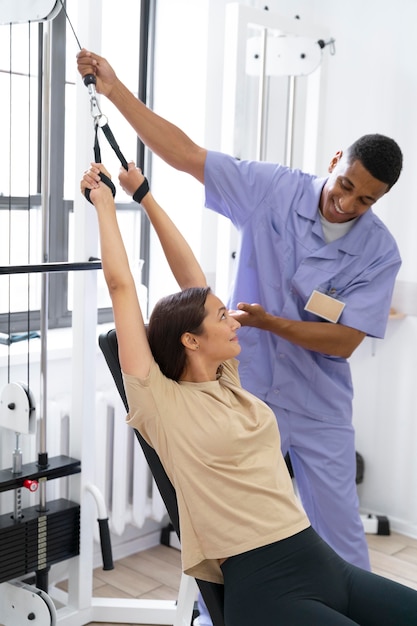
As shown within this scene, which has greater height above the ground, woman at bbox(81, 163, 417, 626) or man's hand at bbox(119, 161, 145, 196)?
man's hand at bbox(119, 161, 145, 196)

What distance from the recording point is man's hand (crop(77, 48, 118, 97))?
79.5 inches

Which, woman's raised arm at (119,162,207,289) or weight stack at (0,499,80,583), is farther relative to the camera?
weight stack at (0,499,80,583)

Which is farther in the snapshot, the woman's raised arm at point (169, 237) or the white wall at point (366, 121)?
the white wall at point (366, 121)

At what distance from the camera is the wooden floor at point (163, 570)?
9.37 ft

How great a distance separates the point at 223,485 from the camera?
1.77m

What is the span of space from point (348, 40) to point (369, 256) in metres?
1.53

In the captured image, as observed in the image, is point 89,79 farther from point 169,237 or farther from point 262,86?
point 262,86

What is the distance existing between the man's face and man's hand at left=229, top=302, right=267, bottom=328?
35 centimetres

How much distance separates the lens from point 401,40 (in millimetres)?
3371

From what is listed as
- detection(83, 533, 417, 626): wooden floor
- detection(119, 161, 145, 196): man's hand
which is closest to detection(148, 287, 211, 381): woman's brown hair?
detection(119, 161, 145, 196): man's hand

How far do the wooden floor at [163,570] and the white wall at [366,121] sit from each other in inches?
7.1

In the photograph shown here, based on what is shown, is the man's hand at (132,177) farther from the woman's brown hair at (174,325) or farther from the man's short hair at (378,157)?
the man's short hair at (378,157)

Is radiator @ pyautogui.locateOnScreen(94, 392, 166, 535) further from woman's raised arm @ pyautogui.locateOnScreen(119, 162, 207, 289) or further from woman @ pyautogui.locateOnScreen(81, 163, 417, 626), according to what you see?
woman @ pyautogui.locateOnScreen(81, 163, 417, 626)

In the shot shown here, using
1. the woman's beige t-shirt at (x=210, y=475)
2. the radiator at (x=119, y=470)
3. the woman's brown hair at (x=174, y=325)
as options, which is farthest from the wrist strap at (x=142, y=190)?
the radiator at (x=119, y=470)
